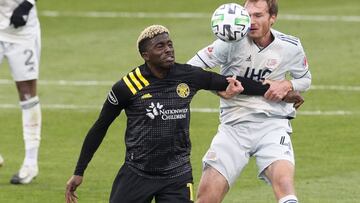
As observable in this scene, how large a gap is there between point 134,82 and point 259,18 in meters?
1.55

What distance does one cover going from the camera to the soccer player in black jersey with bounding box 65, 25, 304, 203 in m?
11.0

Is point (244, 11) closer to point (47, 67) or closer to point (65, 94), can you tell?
point (65, 94)

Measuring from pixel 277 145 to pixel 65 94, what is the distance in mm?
9274

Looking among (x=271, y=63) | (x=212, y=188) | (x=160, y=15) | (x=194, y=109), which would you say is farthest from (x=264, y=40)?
(x=160, y=15)

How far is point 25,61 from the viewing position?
15.1m

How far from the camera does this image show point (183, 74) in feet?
36.7

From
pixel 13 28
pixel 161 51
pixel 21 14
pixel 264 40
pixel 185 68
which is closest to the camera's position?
pixel 161 51

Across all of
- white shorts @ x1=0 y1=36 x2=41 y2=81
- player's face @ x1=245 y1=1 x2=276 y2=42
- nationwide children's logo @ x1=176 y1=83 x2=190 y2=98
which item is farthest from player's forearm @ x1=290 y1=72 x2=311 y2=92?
white shorts @ x1=0 y1=36 x2=41 y2=81

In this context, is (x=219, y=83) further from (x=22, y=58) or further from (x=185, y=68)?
(x=22, y=58)

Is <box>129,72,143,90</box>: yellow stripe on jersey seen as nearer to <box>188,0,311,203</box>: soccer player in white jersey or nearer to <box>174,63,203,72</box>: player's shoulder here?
<box>174,63,203,72</box>: player's shoulder

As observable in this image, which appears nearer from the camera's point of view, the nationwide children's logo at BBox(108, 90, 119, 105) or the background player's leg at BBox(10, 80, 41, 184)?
the nationwide children's logo at BBox(108, 90, 119, 105)

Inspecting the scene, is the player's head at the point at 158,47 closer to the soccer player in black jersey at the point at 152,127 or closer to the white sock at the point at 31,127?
the soccer player in black jersey at the point at 152,127

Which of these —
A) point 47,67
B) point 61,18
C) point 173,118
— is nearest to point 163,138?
point 173,118

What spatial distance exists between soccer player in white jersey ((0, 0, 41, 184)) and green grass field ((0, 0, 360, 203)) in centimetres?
29
